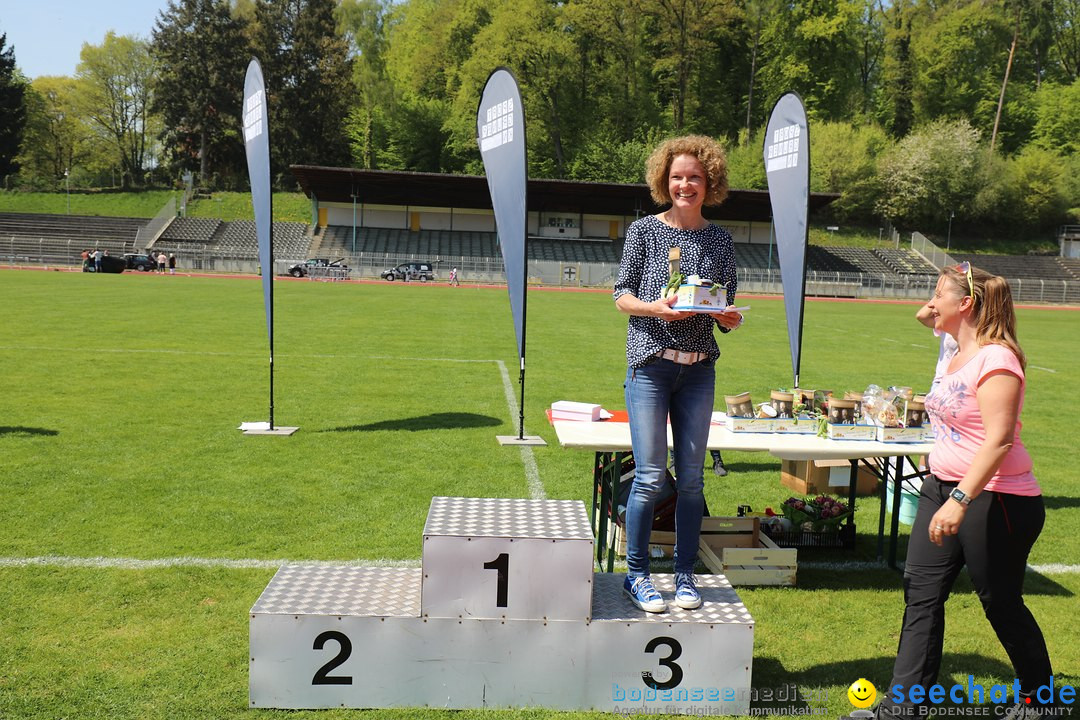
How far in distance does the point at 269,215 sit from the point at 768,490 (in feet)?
16.5

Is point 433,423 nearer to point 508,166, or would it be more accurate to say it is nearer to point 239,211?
point 508,166

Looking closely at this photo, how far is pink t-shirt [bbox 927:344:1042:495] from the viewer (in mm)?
2704

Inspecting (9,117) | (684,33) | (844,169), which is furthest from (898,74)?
(9,117)

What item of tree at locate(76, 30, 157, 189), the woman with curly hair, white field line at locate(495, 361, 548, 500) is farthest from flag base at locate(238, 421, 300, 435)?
tree at locate(76, 30, 157, 189)

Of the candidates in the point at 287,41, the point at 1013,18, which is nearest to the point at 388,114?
the point at 287,41

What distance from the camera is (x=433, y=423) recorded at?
342 inches

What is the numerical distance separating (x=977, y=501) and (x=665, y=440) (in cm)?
121

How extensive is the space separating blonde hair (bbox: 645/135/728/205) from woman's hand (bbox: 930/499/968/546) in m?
1.55

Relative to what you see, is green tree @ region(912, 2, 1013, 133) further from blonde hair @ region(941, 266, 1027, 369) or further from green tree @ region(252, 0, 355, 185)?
blonde hair @ region(941, 266, 1027, 369)

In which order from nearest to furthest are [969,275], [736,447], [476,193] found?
[969,275] → [736,447] → [476,193]

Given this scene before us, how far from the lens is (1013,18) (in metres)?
71.4

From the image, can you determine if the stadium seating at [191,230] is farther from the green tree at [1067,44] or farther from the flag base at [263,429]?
the green tree at [1067,44]

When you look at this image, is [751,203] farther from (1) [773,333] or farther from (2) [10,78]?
(2) [10,78]

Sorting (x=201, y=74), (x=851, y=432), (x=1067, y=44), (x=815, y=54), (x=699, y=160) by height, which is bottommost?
(x=851, y=432)
